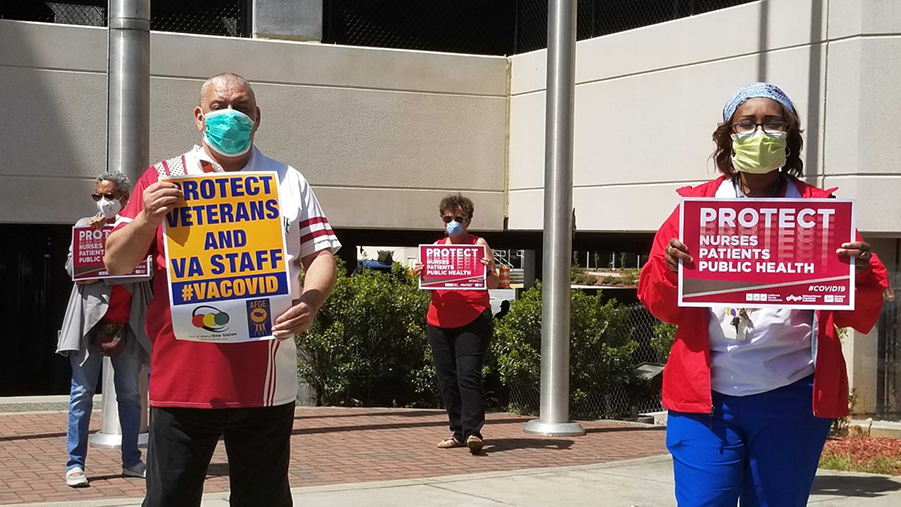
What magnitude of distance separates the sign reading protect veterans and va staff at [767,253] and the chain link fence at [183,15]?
1217 cm

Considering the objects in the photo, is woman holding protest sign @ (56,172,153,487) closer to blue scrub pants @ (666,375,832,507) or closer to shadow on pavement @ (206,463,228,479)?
shadow on pavement @ (206,463,228,479)

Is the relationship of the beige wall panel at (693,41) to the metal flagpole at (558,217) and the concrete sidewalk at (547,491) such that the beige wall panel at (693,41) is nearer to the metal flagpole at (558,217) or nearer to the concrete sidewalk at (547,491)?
the metal flagpole at (558,217)

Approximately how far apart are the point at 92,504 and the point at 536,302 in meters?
6.92

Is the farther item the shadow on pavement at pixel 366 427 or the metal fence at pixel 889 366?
the metal fence at pixel 889 366

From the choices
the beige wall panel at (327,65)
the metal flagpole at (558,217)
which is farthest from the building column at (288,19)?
the metal flagpole at (558,217)

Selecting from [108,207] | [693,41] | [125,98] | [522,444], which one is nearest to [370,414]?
[522,444]

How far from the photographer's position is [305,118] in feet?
50.9

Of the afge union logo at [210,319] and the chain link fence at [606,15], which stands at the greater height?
the chain link fence at [606,15]

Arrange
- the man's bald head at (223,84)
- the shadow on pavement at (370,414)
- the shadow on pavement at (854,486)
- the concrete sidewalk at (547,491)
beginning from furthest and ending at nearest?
1. the shadow on pavement at (370,414)
2. the shadow on pavement at (854,486)
3. the concrete sidewalk at (547,491)
4. the man's bald head at (223,84)

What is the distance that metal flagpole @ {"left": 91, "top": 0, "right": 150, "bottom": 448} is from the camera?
9.33 m

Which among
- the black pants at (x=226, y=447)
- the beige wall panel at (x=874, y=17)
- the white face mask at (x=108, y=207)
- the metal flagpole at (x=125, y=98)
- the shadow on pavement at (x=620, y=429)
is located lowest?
the shadow on pavement at (x=620, y=429)

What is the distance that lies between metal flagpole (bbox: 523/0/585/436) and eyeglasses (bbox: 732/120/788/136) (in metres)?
6.77

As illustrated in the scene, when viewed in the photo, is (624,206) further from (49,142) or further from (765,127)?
(765,127)

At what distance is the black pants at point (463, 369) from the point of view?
31.2 feet
